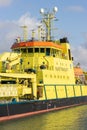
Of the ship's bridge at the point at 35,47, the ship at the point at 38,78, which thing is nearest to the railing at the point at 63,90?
the ship at the point at 38,78

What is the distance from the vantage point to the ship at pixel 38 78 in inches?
1315

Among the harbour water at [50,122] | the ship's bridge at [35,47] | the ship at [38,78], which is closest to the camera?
the harbour water at [50,122]

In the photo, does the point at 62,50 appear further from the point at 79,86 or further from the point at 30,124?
the point at 30,124

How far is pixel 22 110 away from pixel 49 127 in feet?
17.9

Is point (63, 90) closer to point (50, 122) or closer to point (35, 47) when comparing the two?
point (35, 47)

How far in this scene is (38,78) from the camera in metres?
39.1

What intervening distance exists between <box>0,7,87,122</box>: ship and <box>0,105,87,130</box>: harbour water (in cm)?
125

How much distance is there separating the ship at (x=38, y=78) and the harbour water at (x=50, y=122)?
1251 millimetres

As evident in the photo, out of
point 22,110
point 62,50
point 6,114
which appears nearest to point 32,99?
point 22,110

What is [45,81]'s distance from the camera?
129ft

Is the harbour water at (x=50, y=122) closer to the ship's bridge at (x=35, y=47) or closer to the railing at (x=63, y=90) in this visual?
the railing at (x=63, y=90)

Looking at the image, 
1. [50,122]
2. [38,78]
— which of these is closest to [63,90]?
[38,78]

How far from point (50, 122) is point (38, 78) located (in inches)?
336

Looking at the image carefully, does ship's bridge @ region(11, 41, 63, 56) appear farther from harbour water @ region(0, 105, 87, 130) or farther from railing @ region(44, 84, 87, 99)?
harbour water @ region(0, 105, 87, 130)
